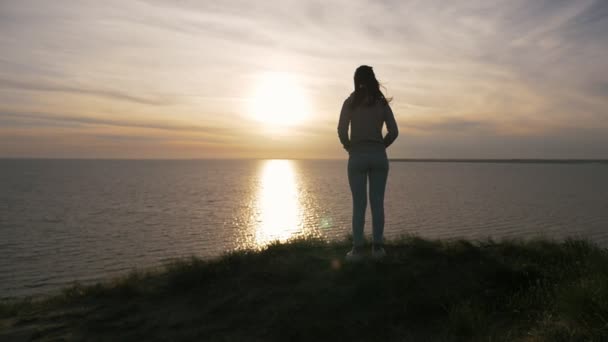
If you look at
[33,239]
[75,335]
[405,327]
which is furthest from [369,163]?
[33,239]

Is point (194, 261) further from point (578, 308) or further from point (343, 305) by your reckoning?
point (578, 308)

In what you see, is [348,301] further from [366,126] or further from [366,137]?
Result: [366,126]

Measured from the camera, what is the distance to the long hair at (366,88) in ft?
24.9

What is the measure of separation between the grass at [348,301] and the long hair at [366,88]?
3101mm

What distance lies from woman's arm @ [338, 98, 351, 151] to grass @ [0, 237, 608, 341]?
2365 millimetres

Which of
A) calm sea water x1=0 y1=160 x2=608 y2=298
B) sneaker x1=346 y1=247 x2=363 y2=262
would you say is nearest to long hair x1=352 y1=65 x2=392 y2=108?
sneaker x1=346 y1=247 x2=363 y2=262

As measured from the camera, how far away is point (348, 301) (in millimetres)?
6488

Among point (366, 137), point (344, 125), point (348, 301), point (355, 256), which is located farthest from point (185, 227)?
point (348, 301)

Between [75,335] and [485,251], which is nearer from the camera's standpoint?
[75,335]

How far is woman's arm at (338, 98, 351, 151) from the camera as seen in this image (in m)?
7.77

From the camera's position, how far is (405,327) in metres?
5.86

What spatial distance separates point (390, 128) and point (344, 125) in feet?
2.95

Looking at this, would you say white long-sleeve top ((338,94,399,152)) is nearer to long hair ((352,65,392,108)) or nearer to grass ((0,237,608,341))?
long hair ((352,65,392,108))

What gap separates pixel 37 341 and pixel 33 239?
2640cm
